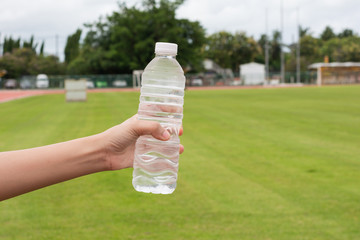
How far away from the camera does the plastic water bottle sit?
3064mm

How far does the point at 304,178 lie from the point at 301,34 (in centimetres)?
11389

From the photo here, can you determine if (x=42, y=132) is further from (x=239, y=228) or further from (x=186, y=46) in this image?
(x=186, y=46)

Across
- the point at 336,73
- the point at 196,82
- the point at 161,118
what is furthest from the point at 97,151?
the point at 336,73

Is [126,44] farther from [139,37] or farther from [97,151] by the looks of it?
[97,151]

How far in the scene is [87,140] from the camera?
2.80 metres

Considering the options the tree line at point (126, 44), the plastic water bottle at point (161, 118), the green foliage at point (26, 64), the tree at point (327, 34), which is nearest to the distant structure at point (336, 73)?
the tree line at point (126, 44)

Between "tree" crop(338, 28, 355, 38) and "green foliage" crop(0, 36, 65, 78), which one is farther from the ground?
"tree" crop(338, 28, 355, 38)

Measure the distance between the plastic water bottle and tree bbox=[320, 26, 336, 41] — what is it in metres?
127

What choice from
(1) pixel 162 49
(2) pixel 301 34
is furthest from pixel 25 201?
(2) pixel 301 34

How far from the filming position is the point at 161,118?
319 centimetres

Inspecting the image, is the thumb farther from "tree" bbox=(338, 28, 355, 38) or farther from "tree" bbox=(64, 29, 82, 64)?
"tree" bbox=(338, 28, 355, 38)

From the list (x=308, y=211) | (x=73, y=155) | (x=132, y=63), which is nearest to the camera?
(x=73, y=155)

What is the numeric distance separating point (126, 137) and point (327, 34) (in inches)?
5039

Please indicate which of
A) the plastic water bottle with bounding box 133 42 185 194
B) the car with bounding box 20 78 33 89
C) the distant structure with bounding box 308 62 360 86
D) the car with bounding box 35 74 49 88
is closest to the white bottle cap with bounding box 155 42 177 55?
the plastic water bottle with bounding box 133 42 185 194
